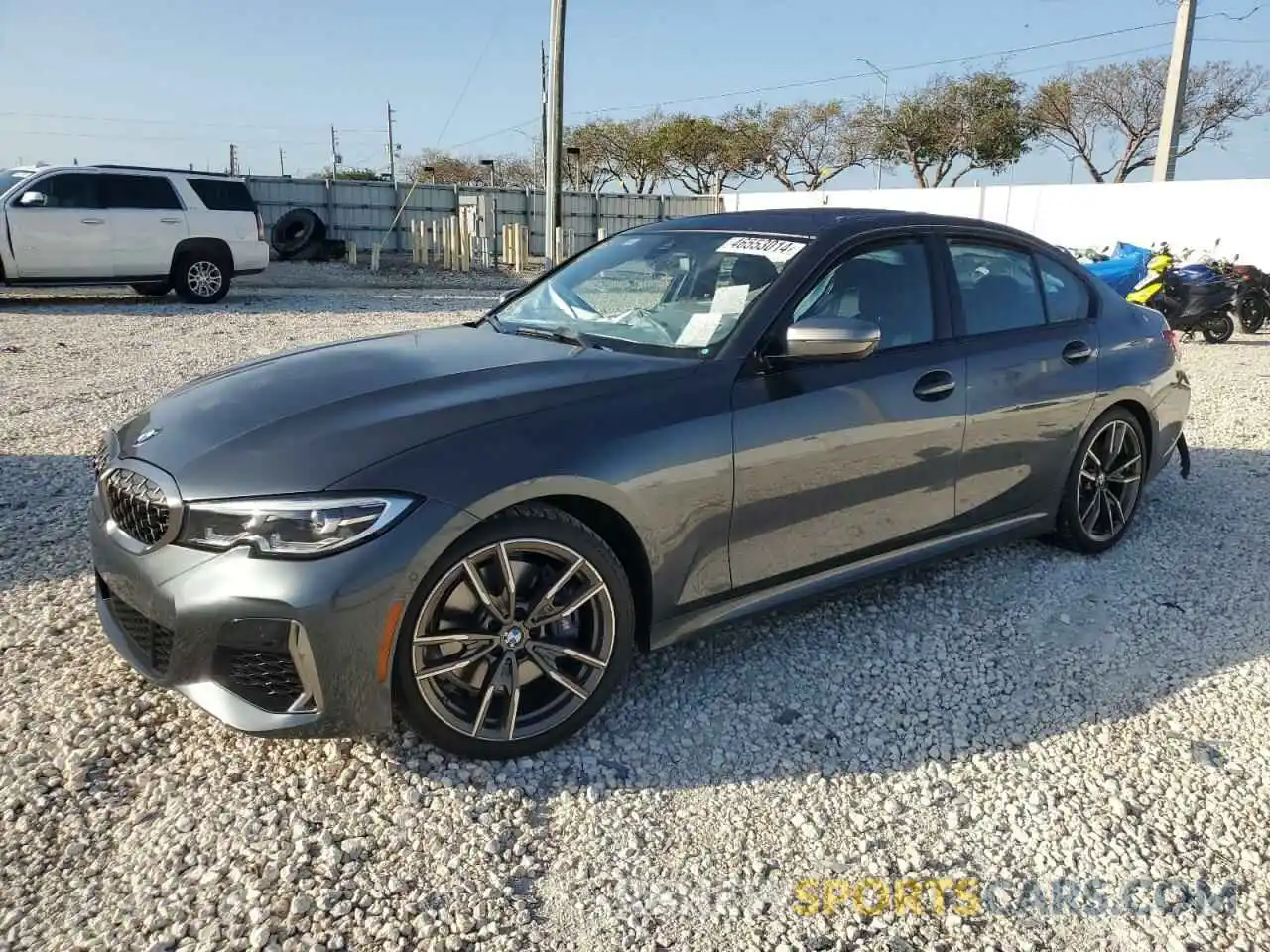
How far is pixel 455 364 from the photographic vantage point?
10.9ft

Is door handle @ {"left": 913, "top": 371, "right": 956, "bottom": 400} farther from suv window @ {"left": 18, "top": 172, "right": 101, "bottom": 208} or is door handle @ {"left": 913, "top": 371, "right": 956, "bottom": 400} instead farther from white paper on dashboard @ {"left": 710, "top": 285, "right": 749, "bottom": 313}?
suv window @ {"left": 18, "top": 172, "right": 101, "bottom": 208}

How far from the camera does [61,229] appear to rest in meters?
12.9

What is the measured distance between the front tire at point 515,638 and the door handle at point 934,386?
1.45 metres

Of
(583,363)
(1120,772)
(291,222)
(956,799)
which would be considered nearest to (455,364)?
(583,363)

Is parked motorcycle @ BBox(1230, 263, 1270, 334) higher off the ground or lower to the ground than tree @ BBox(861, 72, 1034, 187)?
lower

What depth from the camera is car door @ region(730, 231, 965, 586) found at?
3271 millimetres

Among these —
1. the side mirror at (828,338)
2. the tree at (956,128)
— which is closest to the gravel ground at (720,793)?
the side mirror at (828,338)

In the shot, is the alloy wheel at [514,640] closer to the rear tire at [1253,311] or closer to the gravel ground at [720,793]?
the gravel ground at [720,793]

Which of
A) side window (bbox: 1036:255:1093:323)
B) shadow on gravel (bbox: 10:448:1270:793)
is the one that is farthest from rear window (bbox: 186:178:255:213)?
side window (bbox: 1036:255:1093:323)

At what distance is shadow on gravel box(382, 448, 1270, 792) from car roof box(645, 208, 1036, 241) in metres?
1.53

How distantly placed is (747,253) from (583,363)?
878 mm

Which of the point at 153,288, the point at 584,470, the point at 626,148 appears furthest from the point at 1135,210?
the point at 626,148

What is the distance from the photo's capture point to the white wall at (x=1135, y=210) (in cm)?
1808

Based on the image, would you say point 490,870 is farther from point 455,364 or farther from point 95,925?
point 455,364
